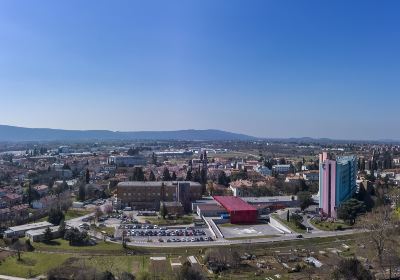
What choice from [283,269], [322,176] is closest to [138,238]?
[283,269]

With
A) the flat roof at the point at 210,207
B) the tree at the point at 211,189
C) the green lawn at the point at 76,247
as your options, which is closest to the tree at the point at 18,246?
the green lawn at the point at 76,247

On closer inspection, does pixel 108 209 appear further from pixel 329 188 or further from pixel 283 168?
pixel 283 168

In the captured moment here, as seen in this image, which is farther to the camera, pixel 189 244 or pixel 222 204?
pixel 222 204

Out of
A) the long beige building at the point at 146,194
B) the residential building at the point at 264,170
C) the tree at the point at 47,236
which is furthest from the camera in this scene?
the residential building at the point at 264,170

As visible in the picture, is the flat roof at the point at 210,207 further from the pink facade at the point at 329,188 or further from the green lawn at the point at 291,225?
the pink facade at the point at 329,188

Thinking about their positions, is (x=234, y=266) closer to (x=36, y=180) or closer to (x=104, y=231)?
(x=104, y=231)

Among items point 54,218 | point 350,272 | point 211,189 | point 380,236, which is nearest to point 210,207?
point 211,189
